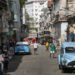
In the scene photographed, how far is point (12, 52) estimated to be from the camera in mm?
38375

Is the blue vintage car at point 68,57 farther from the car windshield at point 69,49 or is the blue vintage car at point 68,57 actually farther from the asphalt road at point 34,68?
the asphalt road at point 34,68

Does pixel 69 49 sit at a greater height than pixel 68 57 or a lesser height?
greater

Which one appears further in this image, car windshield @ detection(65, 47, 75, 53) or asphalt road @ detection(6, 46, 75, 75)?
car windshield @ detection(65, 47, 75, 53)

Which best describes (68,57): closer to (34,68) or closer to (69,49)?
(69,49)

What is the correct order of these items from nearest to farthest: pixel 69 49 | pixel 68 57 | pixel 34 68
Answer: pixel 68 57
pixel 69 49
pixel 34 68

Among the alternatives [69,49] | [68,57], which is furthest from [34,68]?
[68,57]

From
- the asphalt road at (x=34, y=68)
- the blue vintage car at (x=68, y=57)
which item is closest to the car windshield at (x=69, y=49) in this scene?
the blue vintage car at (x=68, y=57)

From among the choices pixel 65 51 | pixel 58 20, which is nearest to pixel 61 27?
pixel 58 20

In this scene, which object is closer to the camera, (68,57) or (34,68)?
(68,57)

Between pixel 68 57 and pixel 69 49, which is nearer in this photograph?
pixel 68 57

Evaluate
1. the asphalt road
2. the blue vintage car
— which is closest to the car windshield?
A: the blue vintage car

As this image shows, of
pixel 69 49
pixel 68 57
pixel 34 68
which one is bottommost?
pixel 34 68

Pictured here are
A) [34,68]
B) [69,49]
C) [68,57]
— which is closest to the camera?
[68,57]

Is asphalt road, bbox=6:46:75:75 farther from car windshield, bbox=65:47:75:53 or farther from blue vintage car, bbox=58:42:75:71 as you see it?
car windshield, bbox=65:47:75:53
